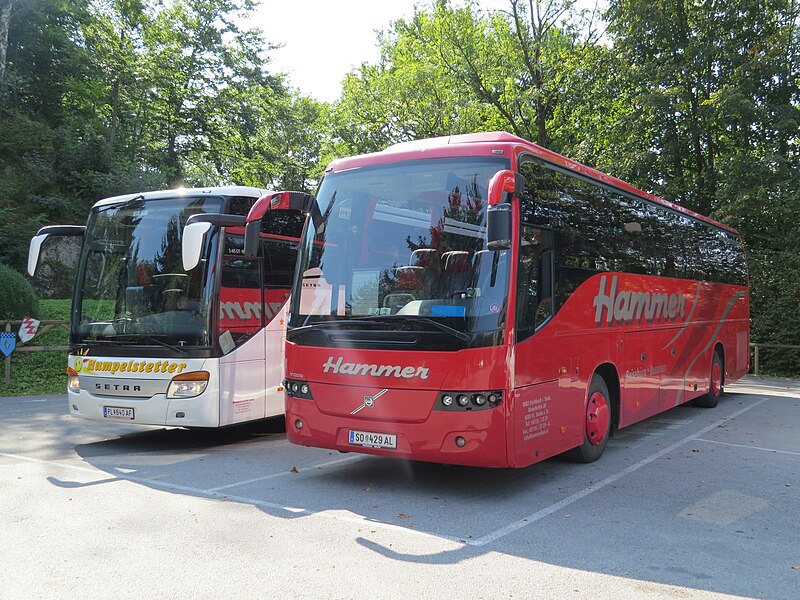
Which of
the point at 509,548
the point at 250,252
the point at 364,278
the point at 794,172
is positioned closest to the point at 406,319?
the point at 364,278

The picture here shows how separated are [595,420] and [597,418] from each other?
4cm

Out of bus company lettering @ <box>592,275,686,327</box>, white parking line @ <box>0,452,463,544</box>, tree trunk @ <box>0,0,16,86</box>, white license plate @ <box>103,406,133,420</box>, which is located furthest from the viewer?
tree trunk @ <box>0,0,16,86</box>

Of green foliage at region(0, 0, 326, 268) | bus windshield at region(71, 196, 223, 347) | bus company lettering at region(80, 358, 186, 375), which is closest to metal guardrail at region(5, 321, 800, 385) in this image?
green foliage at region(0, 0, 326, 268)

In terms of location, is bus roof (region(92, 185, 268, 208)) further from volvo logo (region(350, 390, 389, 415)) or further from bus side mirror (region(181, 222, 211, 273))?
volvo logo (region(350, 390, 389, 415))

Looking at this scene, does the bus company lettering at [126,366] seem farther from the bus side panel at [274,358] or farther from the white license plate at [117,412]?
the bus side panel at [274,358]

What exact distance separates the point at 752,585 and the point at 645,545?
88 centimetres

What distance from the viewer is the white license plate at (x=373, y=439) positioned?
6.54 metres

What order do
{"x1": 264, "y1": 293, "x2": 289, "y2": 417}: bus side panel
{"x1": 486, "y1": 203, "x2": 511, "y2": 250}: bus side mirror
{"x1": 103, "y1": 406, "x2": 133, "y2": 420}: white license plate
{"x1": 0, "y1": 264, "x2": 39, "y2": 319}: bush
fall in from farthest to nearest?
{"x1": 0, "y1": 264, "x2": 39, "y2": 319}: bush, {"x1": 264, "y1": 293, "x2": 289, "y2": 417}: bus side panel, {"x1": 103, "y1": 406, "x2": 133, "y2": 420}: white license plate, {"x1": 486, "y1": 203, "x2": 511, "y2": 250}: bus side mirror

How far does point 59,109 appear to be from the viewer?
2948 centimetres

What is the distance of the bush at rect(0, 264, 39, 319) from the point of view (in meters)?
17.7

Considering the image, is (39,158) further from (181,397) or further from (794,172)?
(794,172)

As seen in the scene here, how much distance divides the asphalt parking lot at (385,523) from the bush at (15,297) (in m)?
9.50

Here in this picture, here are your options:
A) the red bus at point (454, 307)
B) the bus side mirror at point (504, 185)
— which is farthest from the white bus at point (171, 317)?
the bus side mirror at point (504, 185)

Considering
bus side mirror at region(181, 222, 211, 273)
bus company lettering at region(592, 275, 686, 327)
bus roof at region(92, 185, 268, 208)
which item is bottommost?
bus company lettering at region(592, 275, 686, 327)
